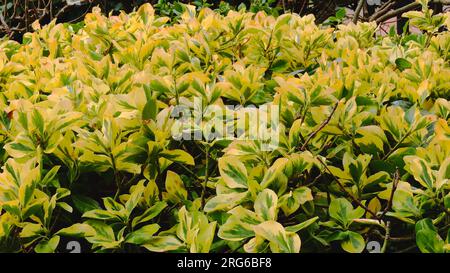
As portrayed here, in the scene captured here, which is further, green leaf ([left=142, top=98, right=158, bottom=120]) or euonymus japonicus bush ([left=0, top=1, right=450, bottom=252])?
green leaf ([left=142, top=98, right=158, bottom=120])

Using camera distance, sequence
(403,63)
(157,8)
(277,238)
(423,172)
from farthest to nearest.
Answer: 1. (157,8)
2. (403,63)
3. (423,172)
4. (277,238)

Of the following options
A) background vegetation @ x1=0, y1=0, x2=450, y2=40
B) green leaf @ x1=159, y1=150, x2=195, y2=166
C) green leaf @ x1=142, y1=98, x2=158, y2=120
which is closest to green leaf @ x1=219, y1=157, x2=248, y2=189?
green leaf @ x1=159, y1=150, x2=195, y2=166

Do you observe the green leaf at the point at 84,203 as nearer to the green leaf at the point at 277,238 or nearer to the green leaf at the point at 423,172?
the green leaf at the point at 277,238

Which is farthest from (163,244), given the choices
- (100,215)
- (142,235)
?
(100,215)

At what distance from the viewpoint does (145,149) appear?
4.56 feet

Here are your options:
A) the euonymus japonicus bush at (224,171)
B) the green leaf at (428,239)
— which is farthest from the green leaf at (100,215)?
the green leaf at (428,239)

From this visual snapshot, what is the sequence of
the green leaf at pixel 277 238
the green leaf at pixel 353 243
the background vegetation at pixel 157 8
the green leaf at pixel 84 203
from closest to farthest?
the green leaf at pixel 277 238
the green leaf at pixel 353 243
the green leaf at pixel 84 203
the background vegetation at pixel 157 8

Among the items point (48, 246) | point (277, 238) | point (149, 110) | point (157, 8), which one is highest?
point (149, 110)

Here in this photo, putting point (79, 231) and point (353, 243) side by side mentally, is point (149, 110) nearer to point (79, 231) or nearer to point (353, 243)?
point (79, 231)

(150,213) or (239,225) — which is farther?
(150,213)

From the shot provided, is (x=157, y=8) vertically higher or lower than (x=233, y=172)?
lower

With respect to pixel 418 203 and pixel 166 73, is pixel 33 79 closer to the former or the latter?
pixel 166 73

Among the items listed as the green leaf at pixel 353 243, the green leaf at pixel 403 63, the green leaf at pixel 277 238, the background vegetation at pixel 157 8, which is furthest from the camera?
the background vegetation at pixel 157 8
